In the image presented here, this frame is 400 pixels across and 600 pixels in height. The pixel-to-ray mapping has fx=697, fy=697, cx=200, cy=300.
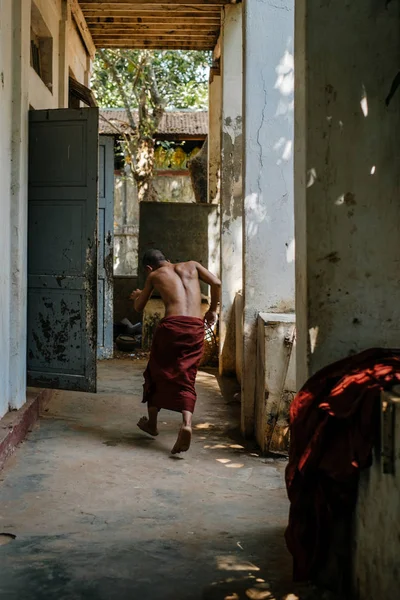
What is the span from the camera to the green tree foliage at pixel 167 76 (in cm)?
1668

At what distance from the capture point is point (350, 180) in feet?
11.6

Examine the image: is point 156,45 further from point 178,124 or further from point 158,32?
point 178,124

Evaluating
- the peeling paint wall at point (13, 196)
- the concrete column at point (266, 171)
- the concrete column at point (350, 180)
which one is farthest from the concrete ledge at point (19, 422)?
the concrete column at point (350, 180)

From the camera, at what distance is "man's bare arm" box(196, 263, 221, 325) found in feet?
20.2

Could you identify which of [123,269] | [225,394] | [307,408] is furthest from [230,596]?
[123,269]

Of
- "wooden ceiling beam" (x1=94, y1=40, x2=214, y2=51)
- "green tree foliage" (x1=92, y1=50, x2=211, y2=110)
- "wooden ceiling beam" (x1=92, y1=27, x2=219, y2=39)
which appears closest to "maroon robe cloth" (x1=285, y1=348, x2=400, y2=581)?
"wooden ceiling beam" (x1=92, y1=27, x2=219, y2=39)

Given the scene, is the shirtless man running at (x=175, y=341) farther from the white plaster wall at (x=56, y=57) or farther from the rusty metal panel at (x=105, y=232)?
the rusty metal panel at (x=105, y=232)

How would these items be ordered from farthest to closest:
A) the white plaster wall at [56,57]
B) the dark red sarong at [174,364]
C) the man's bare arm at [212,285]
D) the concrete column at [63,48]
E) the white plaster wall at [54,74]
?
the concrete column at [63,48]
the white plaster wall at [56,57]
the white plaster wall at [54,74]
the man's bare arm at [212,285]
the dark red sarong at [174,364]

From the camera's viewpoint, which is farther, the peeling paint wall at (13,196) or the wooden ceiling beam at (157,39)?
the wooden ceiling beam at (157,39)

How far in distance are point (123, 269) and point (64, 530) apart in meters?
17.9

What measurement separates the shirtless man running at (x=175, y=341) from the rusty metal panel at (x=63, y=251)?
66 cm

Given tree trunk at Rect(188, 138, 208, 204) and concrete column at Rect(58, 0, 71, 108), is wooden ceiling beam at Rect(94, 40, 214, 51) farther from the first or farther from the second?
tree trunk at Rect(188, 138, 208, 204)

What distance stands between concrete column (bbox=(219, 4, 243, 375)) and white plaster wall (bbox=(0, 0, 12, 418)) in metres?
3.45

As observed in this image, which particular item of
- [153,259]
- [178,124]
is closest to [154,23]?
[153,259]
